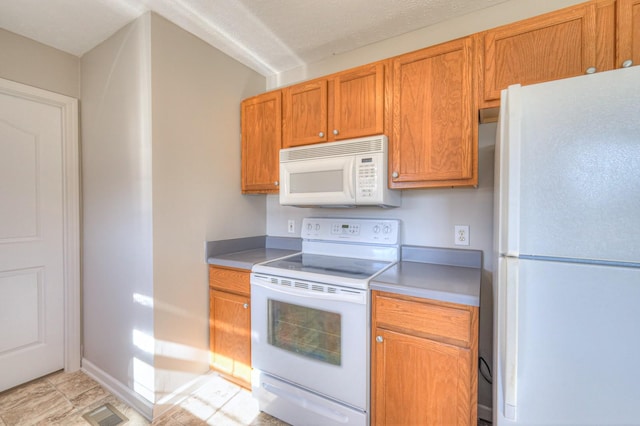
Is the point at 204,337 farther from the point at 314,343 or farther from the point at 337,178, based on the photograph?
the point at 337,178

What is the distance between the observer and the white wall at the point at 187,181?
67.6 inches

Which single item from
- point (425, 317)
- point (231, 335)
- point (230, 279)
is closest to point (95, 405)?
point (231, 335)

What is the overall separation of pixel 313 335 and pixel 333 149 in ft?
3.69

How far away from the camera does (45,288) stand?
6.77 ft

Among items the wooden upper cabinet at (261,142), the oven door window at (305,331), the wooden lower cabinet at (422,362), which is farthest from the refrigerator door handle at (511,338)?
the wooden upper cabinet at (261,142)

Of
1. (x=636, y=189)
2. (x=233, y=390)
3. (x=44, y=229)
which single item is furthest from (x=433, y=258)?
(x=44, y=229)

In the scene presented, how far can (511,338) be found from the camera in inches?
35.4

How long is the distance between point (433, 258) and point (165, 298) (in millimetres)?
1721

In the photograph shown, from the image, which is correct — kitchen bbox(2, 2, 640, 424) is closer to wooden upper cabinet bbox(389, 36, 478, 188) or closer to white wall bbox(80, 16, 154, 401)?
white wall bbox(80, 16, 154, 401)

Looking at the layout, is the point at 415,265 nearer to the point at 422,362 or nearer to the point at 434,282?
the point at 434,282

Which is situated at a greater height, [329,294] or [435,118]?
[435,118]

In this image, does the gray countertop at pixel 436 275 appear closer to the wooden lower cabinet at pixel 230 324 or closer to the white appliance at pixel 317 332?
the white appliance at pixel 317 332

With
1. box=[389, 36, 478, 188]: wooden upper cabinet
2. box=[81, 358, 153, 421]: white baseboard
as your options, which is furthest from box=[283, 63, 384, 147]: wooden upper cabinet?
box=[81, 358, 153, 421]: white baseboard

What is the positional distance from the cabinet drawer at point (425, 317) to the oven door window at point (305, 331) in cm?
25
